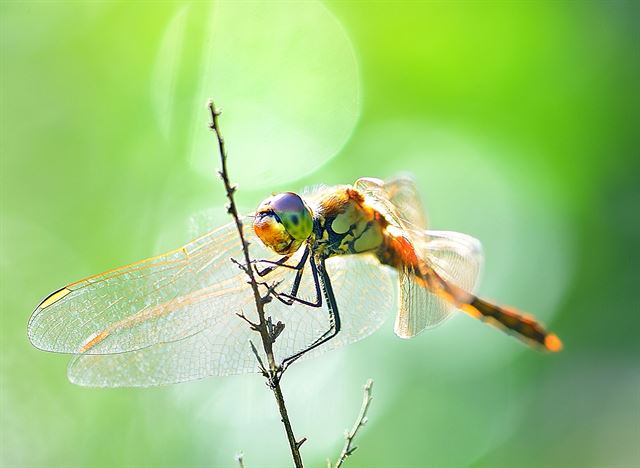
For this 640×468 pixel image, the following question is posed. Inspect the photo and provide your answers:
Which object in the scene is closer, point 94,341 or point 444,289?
point 94,341

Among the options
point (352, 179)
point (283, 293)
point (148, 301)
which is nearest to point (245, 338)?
point (283, 293)

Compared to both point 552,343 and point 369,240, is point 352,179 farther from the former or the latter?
point 552,343

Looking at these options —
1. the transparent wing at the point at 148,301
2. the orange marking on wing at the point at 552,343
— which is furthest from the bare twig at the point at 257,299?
the orange marking on wing at the point at 552,343

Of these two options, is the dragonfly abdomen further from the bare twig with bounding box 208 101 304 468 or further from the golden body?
the bare twig with bounding box 208 101 304 468

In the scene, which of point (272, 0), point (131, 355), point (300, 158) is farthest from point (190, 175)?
point (131, 355)

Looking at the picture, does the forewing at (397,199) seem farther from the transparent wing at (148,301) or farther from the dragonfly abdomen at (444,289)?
the transparent wing at (148,301)

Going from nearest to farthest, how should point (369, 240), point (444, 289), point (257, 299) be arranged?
point (257, 299) → point (444, 289) → point (369, 240)
